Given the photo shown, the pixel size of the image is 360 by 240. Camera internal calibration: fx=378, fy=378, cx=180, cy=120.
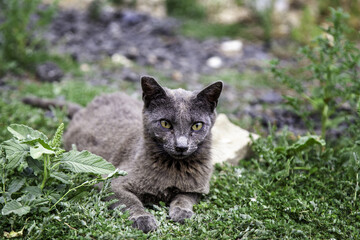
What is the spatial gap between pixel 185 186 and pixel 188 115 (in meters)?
0.61

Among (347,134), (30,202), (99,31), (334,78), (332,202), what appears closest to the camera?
(30,202)

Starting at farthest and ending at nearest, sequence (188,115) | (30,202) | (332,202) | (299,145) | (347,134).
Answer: (347,134) → (299,145) → (332,202) → (188,115) → (30,202)

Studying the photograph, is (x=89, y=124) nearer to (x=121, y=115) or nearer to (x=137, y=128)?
(x=121, y=115)

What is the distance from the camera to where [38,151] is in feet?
8.23

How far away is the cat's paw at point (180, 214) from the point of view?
2.89 m

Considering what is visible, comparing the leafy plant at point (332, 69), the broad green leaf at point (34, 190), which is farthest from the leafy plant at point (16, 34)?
the leafy plant at point (332, 69)

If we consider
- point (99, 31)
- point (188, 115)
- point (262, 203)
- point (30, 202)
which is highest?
point (188, 115)

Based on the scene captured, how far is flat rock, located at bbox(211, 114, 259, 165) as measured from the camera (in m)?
3.87

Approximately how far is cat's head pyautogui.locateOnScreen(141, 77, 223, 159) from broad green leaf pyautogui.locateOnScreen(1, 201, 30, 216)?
1101 millimetres

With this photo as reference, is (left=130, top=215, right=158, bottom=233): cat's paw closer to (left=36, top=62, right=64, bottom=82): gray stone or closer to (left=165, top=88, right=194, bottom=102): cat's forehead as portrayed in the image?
(left=165, top=88, right=194, bottom=102): cat's forehead

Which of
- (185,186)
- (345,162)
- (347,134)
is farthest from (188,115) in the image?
(347,134)

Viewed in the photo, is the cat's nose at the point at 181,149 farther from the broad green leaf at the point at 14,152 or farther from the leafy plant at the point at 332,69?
the leafy plant at the point at 332,69

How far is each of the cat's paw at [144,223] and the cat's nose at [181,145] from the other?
551 millimetres

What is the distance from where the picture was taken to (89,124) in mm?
3998
